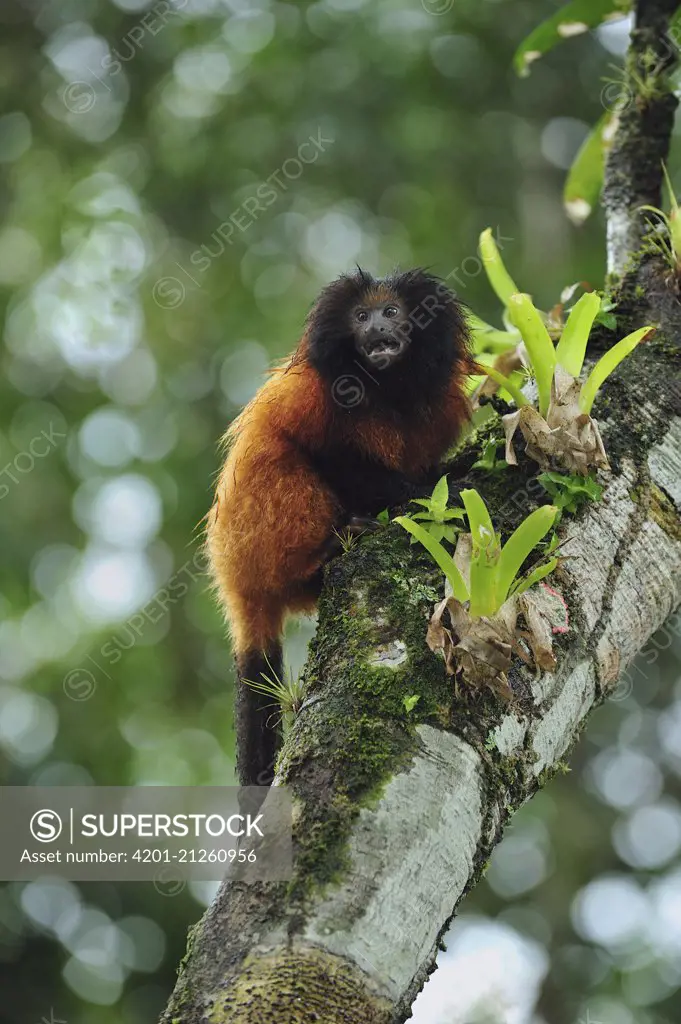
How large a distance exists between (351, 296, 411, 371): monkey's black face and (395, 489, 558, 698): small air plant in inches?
63.9

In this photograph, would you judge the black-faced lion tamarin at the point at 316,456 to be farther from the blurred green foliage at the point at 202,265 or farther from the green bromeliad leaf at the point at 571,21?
the blurred green foliage at the point at 202,265

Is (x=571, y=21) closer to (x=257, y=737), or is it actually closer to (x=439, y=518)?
(x=439, y=518)

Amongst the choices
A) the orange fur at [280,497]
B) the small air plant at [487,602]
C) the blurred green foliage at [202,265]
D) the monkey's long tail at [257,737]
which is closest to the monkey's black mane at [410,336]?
the orange fur at [280,497]

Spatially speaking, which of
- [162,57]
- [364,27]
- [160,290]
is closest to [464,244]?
[364,27]

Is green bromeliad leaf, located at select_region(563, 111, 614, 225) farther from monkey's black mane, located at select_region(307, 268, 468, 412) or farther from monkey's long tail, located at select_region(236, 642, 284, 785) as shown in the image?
monkey's long tail, located at select_region(236, 642, 284, 785)

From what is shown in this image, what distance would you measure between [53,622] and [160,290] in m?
2.93

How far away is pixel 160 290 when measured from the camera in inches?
353

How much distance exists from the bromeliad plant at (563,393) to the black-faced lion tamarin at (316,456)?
0.78 metres

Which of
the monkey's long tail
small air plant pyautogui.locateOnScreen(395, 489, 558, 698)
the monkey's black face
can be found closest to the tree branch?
the monkey's black face

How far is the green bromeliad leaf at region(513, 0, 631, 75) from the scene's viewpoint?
4465 millimetres

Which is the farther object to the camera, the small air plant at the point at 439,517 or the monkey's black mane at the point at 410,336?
the monkey's black mane at the point at 410,336

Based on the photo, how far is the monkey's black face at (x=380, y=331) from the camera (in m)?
4.01

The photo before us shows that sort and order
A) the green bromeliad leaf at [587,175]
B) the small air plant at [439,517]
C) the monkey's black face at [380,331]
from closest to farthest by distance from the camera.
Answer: the small air plant at [439,517] < the monkey's black face at [380,331] < the green bromeliad leaf at [587,175]

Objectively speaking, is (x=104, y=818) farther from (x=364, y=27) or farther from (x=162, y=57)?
(x=162, y=57)
